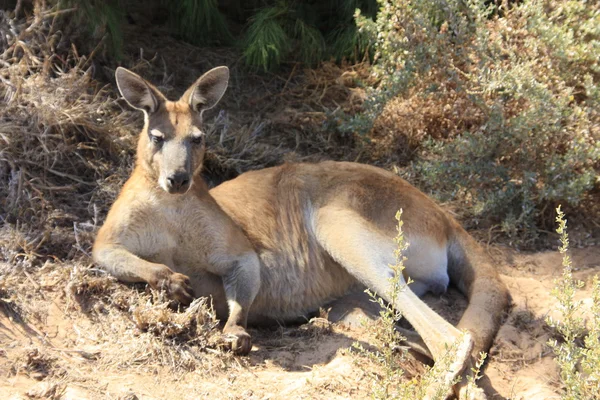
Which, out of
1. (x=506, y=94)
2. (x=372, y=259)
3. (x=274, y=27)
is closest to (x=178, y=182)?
(x=372, y=259)

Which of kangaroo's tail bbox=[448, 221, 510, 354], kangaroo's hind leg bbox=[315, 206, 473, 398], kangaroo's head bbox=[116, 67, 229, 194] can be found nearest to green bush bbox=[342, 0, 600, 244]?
kangaroo's tail bbox=[448, 221, 510, 354]

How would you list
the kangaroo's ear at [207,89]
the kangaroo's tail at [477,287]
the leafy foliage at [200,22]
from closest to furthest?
1. the kangaroo's tail at [477,287]
2. the kangaroo's ear at [207,89]
3. the leafy foliage at [200,22]

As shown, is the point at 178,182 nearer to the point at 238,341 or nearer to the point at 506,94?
the point at 238,341

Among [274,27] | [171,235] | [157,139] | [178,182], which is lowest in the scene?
[171,235]

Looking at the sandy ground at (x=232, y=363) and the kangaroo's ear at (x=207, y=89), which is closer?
the sandy ground at (x=232, y=363)

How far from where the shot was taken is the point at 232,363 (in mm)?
4105

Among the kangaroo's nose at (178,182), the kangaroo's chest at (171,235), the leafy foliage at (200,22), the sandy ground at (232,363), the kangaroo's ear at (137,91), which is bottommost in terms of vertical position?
the sandy ground at (232,363)

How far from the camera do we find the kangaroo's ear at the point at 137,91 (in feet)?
15.2

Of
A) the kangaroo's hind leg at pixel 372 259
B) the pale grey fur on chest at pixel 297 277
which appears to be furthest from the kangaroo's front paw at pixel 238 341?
the kangaroo's hind leg at pixel 372 259

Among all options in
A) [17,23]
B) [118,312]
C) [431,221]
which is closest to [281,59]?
[17,23]

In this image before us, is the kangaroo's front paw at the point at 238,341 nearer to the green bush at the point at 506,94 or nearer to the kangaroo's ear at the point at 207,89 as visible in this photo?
the kangaroo's ear at the point at 207,89

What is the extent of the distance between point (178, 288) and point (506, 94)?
322 cm

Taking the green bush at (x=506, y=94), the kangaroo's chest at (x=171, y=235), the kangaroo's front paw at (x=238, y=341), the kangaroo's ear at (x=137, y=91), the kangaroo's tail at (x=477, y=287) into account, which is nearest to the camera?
the kangaroo's front paw at (x=238, y=341)

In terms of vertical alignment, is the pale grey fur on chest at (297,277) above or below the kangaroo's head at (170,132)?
below
